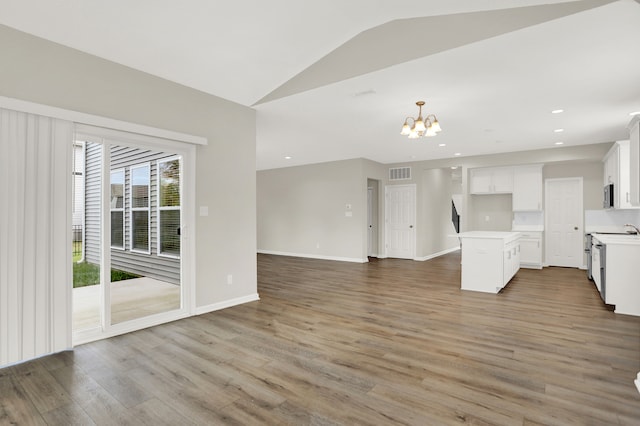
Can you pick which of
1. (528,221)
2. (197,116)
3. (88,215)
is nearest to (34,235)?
(88,215)

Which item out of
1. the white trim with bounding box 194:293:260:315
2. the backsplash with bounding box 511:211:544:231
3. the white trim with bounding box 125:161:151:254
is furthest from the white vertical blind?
the backsplash with bounding box 511:211:544:231

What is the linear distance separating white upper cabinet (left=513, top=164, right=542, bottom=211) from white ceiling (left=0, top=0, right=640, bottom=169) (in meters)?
2.76

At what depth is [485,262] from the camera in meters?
5.22

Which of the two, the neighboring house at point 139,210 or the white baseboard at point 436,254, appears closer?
the neighboring house at point 139,210

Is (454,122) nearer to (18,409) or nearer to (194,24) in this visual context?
(194,24)

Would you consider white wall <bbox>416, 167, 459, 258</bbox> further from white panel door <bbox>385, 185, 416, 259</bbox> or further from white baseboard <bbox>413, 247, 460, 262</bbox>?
white panel door <bbox>385, 185, 416, 259</bbox>

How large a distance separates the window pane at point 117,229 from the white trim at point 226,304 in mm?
1170

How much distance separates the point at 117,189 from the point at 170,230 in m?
0.74

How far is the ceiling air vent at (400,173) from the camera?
9.16m

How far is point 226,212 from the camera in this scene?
4320mm

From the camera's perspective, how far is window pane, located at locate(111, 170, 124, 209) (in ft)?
11.3

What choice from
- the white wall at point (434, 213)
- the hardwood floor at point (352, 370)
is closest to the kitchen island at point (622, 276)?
the hardwood floor at point (352, 370)

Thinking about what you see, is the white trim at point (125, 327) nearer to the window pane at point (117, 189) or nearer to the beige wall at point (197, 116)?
the beige wall at point (197, 116)

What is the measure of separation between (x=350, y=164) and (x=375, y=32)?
17.1 feet
